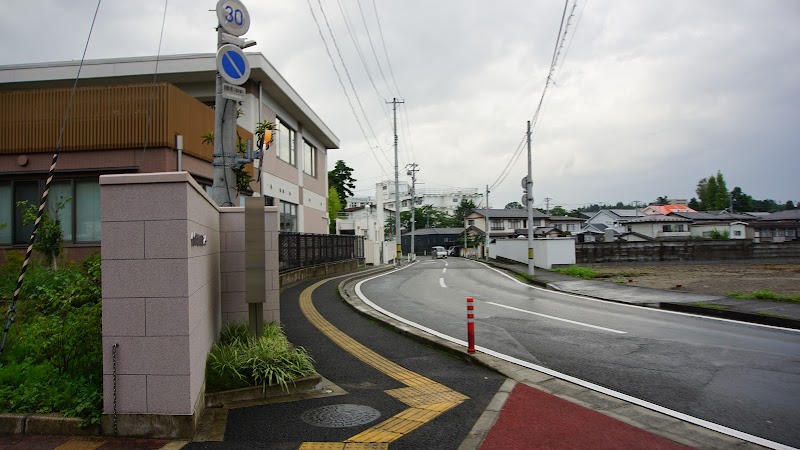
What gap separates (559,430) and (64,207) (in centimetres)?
1386

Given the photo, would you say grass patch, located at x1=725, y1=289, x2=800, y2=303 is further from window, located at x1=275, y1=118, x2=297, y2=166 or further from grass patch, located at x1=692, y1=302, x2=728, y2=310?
window, located at x1=275, y1=118, x2=297, y2=166

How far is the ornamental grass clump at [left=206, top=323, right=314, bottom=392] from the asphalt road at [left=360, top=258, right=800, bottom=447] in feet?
11.6

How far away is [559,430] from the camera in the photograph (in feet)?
14.7

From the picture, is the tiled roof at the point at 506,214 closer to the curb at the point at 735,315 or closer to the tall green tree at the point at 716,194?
the tall green tree at the point at 716,194

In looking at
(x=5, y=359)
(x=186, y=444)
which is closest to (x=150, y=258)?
(x=186, y=444)

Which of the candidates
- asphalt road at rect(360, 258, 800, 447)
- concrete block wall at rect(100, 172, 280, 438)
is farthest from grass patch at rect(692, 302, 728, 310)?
concrete block wall at rect(100, 172, 280, 438)

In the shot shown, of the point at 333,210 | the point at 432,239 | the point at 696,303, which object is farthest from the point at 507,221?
the point at 696,303

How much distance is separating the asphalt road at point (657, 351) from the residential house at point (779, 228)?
182 ft

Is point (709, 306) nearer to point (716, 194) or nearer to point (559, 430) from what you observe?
point (559, 430)

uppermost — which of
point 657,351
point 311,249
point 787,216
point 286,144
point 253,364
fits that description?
point 286,144

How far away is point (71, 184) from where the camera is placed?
13062 millimetres

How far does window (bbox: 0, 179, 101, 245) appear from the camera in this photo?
12922 millimetres

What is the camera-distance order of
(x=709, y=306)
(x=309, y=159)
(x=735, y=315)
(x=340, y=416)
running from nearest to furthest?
(x=340, y=416), (x=735, y=315), (x=709, y=306), (x=309, y=159)

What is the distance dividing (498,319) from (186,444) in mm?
7817
